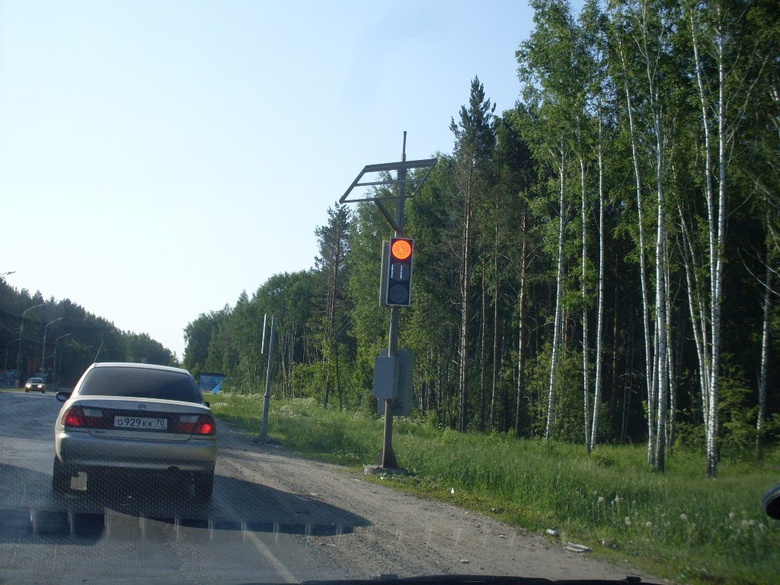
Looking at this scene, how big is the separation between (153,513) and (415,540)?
307cm

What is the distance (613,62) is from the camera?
23.2 m

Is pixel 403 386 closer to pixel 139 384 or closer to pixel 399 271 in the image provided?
pixel 399 271

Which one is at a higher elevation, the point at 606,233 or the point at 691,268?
the point at 606,233

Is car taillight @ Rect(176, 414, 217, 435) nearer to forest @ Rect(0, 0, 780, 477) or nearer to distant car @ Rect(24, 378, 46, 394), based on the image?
forest @ Rect(0, 0, 780, 477)

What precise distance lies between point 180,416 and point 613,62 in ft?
63.8

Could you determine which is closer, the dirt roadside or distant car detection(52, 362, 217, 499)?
the dirt roadside

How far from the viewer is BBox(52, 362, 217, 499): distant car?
845 cm

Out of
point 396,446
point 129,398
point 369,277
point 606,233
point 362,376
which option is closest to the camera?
point 129,398

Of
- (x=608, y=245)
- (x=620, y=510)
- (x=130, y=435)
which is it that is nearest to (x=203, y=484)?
(x=130, y=435)

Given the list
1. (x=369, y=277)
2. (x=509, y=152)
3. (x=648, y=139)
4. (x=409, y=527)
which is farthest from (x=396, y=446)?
(x=369, y=277)

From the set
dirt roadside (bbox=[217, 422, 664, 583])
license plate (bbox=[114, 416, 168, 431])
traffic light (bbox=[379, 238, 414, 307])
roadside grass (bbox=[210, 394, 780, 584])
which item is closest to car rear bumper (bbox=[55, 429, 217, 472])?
license plate (bbox=[114, 416, 168, 431])

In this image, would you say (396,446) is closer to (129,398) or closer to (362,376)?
(129,398)

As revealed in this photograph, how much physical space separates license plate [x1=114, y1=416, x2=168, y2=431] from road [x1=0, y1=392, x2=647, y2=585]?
938mm

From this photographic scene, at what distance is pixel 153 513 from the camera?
27.5 ft
